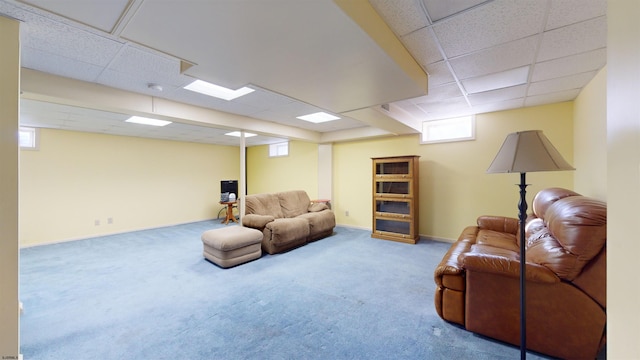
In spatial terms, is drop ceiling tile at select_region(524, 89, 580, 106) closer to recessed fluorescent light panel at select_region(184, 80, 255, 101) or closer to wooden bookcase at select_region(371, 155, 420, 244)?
wooden bookcase at select_region(371, 155, 420, 244)

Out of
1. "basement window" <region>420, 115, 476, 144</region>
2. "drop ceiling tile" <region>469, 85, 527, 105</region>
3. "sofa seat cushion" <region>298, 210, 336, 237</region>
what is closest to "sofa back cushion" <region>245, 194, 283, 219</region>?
"sofa seat cushion" <region>298, 210, 336, 237</region>

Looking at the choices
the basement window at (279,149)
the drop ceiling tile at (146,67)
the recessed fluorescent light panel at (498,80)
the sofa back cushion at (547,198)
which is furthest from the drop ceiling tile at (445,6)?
the basement window at (279,149)

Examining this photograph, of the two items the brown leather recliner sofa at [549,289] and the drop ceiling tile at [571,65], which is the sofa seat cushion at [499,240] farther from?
the drop ceiling tile at [571,65]

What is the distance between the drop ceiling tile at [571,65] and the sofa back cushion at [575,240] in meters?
1.42

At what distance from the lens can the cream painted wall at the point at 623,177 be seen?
631 mm

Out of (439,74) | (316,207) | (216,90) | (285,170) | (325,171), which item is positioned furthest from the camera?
(285,170)

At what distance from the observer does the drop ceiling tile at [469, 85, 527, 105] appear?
3.07 m

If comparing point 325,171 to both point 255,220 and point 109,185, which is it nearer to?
point 255,220

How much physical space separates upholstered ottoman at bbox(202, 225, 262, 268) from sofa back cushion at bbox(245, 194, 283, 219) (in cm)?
64

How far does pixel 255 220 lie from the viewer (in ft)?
13.5

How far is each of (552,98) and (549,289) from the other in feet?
10.2

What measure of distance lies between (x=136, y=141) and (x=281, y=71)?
18.2ft

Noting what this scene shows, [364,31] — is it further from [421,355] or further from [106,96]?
[106,96]

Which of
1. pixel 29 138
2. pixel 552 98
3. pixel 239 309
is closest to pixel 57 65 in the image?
pixel 239 309
